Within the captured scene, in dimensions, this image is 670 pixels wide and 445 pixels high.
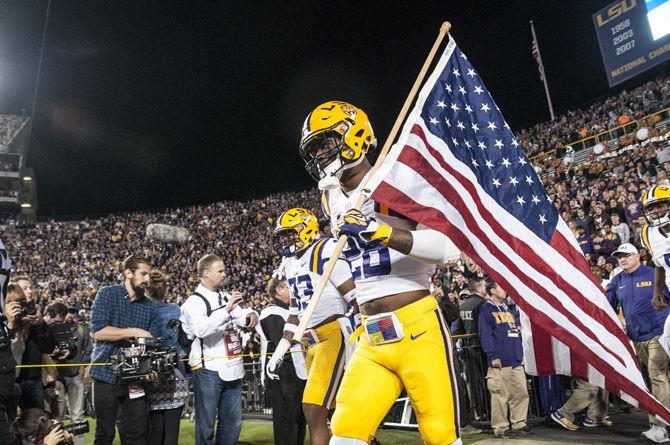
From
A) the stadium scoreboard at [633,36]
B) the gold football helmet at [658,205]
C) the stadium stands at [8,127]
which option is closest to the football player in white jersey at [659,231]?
the gold football helmet at [658,205]

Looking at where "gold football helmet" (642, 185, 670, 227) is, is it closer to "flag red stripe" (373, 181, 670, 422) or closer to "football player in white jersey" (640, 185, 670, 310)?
"football player in white jersey" (640, 185, 670, 310)

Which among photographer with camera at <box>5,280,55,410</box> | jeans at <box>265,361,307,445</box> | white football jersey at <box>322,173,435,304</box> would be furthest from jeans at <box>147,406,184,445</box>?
white football jersey at <box>322,173,435,304</box>

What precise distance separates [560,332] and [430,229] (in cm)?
116

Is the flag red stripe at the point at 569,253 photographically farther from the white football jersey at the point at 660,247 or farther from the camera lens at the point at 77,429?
the camera lens at the point at 77,429

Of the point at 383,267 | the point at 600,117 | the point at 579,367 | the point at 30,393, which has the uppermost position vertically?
the point at 600,117

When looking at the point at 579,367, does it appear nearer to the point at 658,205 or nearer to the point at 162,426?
the point at 658,205

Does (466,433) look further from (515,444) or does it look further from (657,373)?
(657,373)

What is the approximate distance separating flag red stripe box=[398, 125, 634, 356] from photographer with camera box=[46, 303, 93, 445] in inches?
197

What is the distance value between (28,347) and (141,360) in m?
1.99

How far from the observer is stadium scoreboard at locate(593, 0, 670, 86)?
26.7 m

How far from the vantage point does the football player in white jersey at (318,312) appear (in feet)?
15.6

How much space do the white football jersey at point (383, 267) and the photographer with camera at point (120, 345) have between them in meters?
2.61

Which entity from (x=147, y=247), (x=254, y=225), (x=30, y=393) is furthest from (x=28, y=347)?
(x=147, y=247)

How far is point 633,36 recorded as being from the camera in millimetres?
28281
